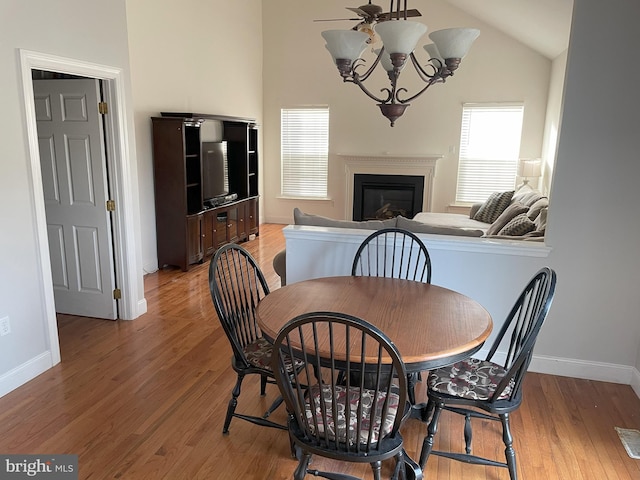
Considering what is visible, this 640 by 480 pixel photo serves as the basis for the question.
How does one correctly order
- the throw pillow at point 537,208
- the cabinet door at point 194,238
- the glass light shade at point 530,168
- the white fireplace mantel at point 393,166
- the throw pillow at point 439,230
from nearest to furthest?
the throw pillow at point 439,230, the throw pillow at point 537,208, the cabinet door at point 194,238, the glass light shade at point 530,168, the white fireplace mantel at point 393,166

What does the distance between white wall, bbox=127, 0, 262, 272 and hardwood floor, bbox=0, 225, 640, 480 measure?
7.65ft

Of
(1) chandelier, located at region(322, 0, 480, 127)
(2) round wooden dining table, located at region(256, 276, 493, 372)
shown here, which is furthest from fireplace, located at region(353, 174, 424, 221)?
(1) chandelier, located at region(322, 0, 480, 127)

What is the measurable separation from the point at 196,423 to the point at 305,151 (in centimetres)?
597

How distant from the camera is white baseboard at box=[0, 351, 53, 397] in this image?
286cm

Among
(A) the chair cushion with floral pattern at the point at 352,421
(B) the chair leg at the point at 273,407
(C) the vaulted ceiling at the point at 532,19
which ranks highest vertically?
(C) the vaulted ceiling at the point at 532,19

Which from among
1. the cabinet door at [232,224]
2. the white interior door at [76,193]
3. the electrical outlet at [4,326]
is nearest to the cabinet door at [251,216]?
the cabinet door at [232,224]

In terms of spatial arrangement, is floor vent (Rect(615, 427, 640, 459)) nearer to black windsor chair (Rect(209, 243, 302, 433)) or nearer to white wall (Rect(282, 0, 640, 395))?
white wall (Rect(282, 0, 640, 395))

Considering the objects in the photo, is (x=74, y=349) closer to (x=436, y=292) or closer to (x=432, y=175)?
(x=436, y=292)

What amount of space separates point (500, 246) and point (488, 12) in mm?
4190

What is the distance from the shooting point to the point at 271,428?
2.55m

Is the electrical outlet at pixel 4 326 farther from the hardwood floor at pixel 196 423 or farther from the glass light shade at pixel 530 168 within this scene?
the glass light shade at pixel 530 168

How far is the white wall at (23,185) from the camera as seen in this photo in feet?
8.98

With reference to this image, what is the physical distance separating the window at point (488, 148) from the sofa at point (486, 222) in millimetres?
832

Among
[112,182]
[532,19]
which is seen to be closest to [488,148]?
[532,19]
